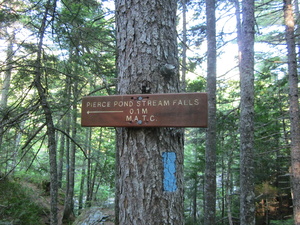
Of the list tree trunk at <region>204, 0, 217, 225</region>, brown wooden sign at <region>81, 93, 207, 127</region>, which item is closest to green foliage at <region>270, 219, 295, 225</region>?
tree trunk at <region>204, 0, 217, 225</region>

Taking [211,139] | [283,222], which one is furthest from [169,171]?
[283,222]

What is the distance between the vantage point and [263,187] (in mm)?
10586

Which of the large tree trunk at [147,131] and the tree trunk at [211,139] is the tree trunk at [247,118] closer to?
the tree trunk at [211,139]

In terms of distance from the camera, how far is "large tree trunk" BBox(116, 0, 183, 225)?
58.4 inches

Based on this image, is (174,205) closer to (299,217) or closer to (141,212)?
(141,212)

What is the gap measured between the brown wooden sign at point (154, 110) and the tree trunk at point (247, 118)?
4.15 metres

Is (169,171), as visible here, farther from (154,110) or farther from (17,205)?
(17,205)

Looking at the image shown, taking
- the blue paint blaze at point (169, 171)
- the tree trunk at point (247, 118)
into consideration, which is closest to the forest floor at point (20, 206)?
the tree trunk at point (247, 118)

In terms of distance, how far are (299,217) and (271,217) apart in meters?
6.18

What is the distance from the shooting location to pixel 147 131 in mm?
1545

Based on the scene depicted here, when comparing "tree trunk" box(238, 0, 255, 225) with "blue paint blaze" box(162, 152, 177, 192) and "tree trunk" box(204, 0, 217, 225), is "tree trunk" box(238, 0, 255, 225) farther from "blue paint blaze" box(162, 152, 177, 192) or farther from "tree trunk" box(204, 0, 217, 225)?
"blue paint blaze" box(162, 152, 177, 192)

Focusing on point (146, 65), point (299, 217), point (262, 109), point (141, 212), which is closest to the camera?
point (141, 212)

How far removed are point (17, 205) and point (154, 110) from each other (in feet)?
26.0

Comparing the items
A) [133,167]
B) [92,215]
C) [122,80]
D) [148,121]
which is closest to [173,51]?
[122,80]
